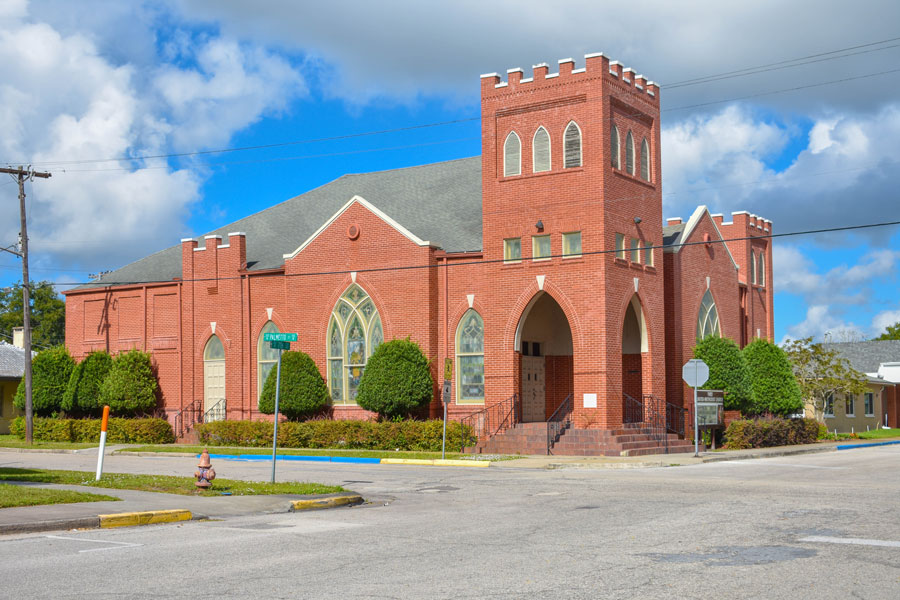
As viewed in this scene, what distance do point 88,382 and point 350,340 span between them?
12.1 meters

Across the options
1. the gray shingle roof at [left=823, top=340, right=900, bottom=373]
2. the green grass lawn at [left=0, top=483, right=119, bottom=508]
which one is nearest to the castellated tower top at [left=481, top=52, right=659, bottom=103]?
the green grass lawn at [left=0, top=483, right=119, bottom=508]

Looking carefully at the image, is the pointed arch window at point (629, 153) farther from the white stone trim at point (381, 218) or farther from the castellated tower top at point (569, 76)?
the white stone trim at point (381, 218)

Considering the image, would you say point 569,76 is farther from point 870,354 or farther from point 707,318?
point 870,354

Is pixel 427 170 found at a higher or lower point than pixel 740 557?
higher

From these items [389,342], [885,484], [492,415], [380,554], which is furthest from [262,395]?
[380,554]

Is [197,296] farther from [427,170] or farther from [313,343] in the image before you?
[427,170]

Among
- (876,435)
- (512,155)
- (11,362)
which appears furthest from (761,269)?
(11,362)

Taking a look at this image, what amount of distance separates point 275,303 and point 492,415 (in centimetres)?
1030

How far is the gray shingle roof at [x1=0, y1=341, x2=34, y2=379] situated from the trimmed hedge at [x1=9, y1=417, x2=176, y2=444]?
328 inches

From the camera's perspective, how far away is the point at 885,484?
18.9 meters

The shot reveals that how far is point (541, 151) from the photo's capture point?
32031mm

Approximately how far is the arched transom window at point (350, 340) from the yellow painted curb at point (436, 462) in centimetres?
737

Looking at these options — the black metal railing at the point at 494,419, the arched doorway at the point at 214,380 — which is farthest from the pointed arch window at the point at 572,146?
the arched doorway at the point at 214,380

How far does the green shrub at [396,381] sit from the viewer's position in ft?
106
